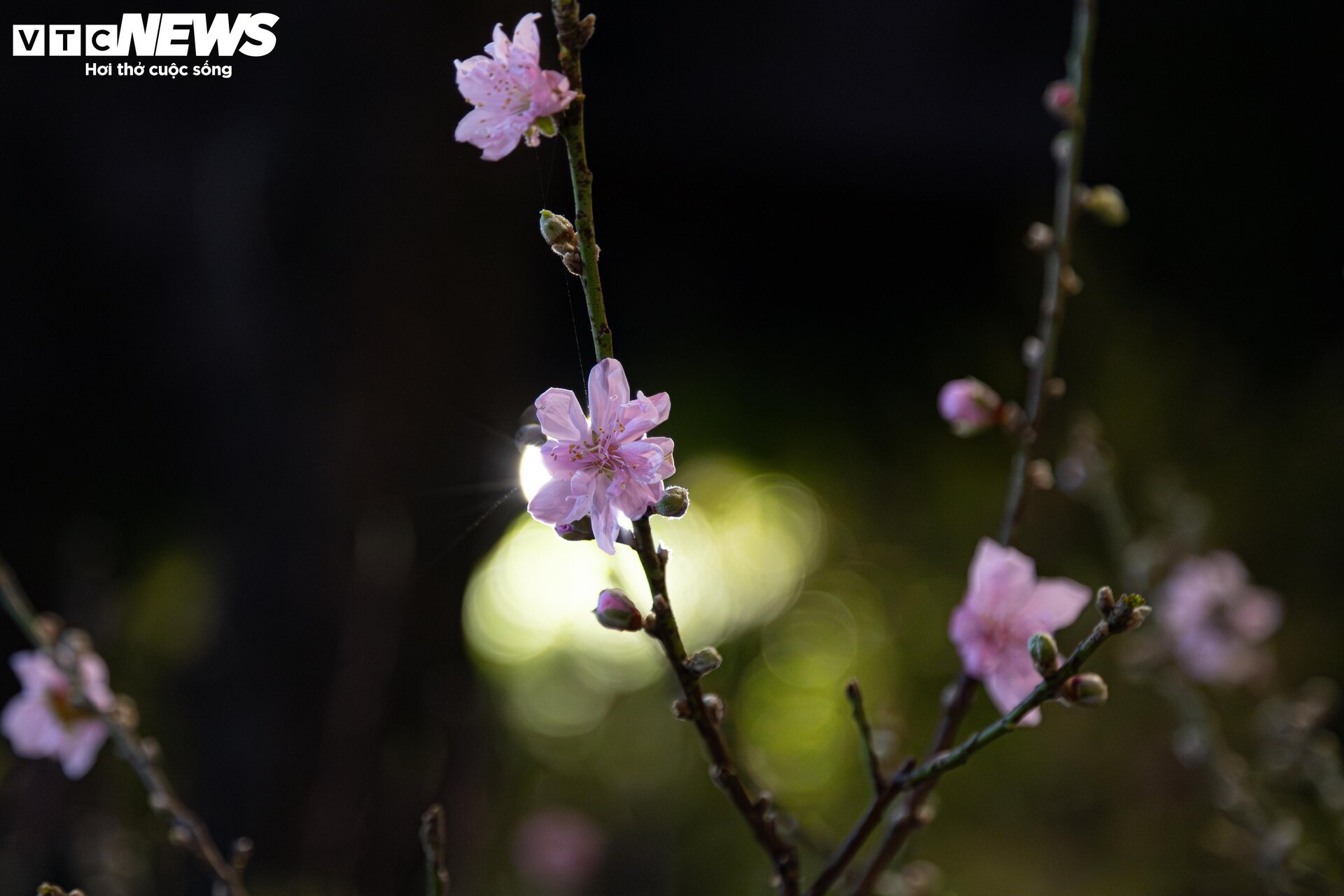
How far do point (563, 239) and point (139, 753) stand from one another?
15.5 inches

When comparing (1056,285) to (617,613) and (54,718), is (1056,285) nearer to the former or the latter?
(617,613)

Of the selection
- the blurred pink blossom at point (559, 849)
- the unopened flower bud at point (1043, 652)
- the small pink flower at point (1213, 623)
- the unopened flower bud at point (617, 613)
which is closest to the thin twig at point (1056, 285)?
the unopened flower bud at point (1043, 652)

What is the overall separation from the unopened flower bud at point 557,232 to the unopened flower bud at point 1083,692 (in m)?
0.27

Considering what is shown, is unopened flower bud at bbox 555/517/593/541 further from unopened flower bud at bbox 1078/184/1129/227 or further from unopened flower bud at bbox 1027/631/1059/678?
unopened flower bud at bbox 1078/184/1129/227

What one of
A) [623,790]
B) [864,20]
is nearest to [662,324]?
[864,20]

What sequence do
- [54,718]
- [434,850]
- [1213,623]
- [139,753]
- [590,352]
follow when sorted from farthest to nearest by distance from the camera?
1. [590,352]
2. [1213,623]
3. [54,718]
4. [139,753]
5. [434,850]

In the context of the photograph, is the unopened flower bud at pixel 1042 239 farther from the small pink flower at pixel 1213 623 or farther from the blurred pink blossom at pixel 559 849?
the blurred pink blossom at pixel 559 849

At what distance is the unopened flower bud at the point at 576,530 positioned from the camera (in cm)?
40

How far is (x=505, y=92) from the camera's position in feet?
1.39

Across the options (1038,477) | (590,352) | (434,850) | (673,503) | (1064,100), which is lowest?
(434,850)

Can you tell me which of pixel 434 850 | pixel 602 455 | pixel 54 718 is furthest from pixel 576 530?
pixel 54 718

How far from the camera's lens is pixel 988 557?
54 centimetres

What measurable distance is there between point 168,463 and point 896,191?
184cm

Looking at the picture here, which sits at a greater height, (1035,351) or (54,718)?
(1035,351)
